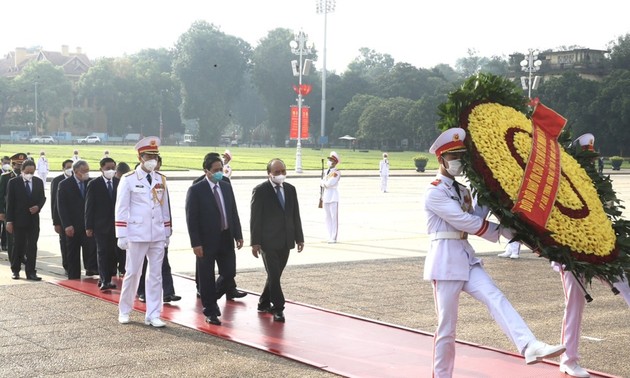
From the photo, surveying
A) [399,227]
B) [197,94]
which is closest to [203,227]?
[399,227]

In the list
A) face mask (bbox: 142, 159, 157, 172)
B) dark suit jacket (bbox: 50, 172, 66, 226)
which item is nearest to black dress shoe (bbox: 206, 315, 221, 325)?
face mask (bbox: 142, 159, 157, 172)

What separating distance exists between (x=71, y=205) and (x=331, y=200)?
21.6 feet

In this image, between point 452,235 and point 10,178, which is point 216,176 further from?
point 10,178

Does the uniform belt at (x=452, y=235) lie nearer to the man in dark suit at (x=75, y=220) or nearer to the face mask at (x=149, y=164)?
the face mask at (x=149, y=164)

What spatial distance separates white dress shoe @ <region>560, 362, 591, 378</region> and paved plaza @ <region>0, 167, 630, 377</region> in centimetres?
38

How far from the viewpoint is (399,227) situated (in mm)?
20625

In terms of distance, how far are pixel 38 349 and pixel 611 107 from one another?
7280cm

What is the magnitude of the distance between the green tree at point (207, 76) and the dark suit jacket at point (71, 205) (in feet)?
343

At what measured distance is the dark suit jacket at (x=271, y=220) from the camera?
9812mm

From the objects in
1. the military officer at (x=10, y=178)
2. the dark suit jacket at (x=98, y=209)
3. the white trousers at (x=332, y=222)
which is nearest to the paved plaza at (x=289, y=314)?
the white trousers at (x=332, y=222)

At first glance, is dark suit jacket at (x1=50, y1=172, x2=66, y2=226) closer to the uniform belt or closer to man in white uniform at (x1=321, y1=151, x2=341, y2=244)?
man in white uniform at (x1=321, y1=151, x2=341, y2=244)

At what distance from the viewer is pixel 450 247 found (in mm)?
6578

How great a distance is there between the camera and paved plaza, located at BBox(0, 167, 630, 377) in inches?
303

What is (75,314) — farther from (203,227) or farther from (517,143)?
(517,143)
